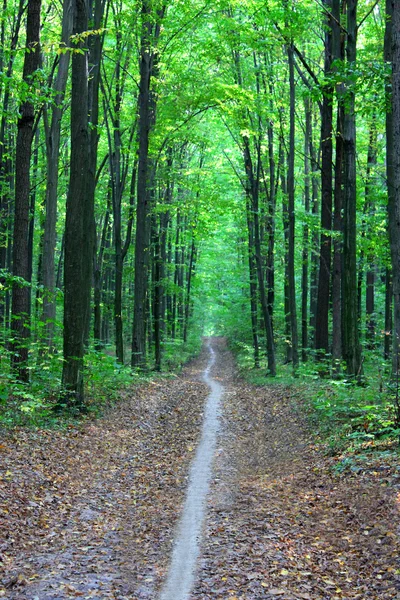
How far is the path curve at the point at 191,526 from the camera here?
5261 mm

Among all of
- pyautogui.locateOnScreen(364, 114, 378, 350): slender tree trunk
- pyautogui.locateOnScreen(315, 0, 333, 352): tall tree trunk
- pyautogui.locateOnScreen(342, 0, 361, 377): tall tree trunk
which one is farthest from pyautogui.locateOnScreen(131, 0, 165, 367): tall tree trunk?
pyautogui.locateOnScreen(364, 114, 378, 350): slender tree trunk

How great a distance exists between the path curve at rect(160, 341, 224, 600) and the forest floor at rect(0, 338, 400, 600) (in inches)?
4.2

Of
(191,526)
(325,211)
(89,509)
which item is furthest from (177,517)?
(325,211)

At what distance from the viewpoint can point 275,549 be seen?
5.98 meters

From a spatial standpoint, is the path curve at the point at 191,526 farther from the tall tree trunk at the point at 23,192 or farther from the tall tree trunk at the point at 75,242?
the tall tree trunk at the point at 23,192

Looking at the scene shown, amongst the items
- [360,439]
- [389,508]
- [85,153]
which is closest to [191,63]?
[85,153]

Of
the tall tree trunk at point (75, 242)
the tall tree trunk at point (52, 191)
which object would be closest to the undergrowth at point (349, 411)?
the tall tree trunk at point (75, 242)

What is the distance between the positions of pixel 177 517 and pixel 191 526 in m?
0.39

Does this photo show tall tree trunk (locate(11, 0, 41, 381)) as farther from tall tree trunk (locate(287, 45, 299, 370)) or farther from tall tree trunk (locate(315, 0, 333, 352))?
tall tree trunk (locate(287, 45, 299, 370))

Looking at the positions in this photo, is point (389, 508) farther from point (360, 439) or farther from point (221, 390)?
point (221, 390)

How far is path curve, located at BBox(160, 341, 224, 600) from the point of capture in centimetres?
526

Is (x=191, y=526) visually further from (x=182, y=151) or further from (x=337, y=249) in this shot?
(x=182, y=151)

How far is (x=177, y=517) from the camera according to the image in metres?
7.19

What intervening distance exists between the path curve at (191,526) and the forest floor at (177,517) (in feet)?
0.35
